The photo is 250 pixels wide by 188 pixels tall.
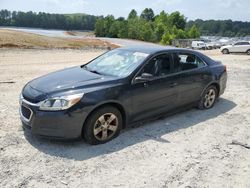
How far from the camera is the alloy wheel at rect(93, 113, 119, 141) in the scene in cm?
486

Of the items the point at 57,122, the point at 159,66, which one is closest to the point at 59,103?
the point at 57,122

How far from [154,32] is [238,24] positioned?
8306cm

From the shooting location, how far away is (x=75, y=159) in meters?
4.42

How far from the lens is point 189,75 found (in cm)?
640

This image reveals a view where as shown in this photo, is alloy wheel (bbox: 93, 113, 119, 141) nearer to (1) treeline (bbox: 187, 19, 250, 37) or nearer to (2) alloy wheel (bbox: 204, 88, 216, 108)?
(2) alloy wheel (bbox: 204, 88, 216, 108)

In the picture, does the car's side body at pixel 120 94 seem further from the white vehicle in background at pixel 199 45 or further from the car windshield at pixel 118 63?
the white vehicle in background at pixel 199 45

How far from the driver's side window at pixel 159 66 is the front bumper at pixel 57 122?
154 centimetres

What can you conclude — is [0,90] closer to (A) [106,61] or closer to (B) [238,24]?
(A) [106,61]

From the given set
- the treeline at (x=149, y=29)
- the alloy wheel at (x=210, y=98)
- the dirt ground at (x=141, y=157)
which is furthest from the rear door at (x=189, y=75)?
the treeline at (x=149, y=29)

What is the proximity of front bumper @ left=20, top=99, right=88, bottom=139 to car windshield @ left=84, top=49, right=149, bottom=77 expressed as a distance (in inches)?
46.9

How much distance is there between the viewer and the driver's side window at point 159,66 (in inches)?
221

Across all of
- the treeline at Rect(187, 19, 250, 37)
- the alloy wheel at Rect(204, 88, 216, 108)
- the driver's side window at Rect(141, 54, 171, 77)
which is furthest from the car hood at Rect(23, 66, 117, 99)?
the treeline at Rect(187, 19, 250, 37)

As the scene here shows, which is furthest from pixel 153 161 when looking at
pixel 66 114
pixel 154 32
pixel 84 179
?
pixel 154 32

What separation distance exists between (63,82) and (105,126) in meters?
1.01
